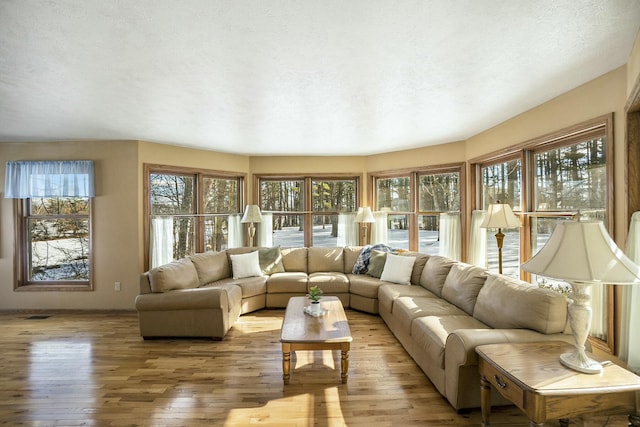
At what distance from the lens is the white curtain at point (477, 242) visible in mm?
4242

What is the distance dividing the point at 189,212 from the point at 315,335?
3.52 m

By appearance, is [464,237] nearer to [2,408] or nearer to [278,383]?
[278,383]

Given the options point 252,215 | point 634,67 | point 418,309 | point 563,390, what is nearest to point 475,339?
point 563,390

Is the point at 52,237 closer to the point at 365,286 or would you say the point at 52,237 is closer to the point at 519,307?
the point at 365,286

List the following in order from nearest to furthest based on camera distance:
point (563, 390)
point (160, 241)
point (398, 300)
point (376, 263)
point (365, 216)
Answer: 1. point (563, 390)
2. point (398, 300)
3. point (160, 241)
4. point (376, 263)
5. point (365, 216)

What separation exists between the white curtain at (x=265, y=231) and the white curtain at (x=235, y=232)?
0.32m

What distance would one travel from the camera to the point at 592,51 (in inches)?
83.5

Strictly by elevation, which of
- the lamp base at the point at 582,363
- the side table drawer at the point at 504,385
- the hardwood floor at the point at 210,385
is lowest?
the hardwood floor at the point at 210,385

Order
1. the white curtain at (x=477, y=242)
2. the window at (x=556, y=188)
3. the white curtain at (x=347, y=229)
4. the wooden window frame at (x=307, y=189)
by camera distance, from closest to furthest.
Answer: the window at (x=556, y=188)
the white curtain at (x=477, y=242)
the white curtain at (x=347, y=229)
the wooden window frame at (x=307, y=189)

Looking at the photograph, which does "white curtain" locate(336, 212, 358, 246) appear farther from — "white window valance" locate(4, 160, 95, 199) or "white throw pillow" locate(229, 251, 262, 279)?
"white window valance" locate(4, 160, 95, 199)

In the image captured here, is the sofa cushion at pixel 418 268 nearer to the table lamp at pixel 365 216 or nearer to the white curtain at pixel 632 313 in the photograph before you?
the table lamp at pixel 365 216

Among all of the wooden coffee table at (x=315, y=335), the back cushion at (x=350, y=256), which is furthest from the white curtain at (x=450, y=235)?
the wooden coffee table at (x=315, y=335)

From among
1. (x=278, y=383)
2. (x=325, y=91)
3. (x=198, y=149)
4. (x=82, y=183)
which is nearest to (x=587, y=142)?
(x=325, y=91)

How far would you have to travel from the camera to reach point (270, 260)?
16.9 ft
